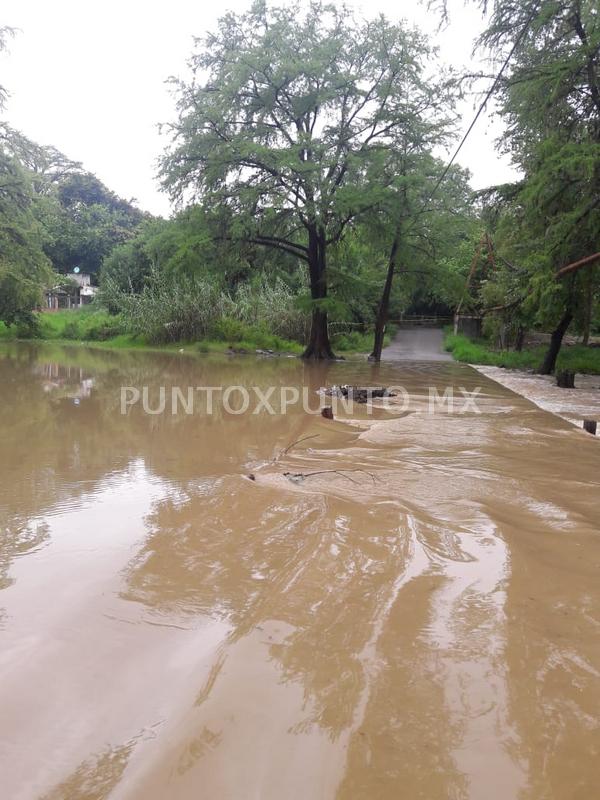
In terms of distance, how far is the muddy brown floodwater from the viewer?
80.7 inches

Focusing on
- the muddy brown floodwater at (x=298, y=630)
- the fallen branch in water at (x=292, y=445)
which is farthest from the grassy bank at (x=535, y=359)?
the muddy brown floodwater at (x=298, y=630)

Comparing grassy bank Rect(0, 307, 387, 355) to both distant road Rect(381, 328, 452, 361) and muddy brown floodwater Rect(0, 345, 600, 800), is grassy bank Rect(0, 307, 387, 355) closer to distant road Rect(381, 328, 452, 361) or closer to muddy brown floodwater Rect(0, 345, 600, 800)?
distant road Rect(381, 328, 452, 361)

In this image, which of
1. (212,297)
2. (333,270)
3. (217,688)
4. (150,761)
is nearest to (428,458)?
(217,688)

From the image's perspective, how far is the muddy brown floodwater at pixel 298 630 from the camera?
2049 millimetres

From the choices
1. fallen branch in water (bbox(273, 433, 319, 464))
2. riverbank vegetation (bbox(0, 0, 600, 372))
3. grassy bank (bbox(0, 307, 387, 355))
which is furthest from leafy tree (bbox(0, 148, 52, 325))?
fallen branch in water (bbox(273, 433, 319, 464))

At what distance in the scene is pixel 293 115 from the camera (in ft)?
70.8

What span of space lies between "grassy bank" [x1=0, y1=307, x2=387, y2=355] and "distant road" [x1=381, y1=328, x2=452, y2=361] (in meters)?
1.57

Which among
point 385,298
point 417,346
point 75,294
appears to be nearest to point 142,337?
point 385,298

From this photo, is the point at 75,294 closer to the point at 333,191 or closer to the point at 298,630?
the point at 333,191

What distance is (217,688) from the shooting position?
8.01ft

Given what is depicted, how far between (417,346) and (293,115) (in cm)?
1483

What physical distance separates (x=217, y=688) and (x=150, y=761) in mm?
430

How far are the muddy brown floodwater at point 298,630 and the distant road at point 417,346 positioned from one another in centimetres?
2059

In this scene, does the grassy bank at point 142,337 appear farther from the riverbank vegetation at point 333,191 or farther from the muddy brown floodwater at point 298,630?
the muddy brown floodwater at point 298,630
